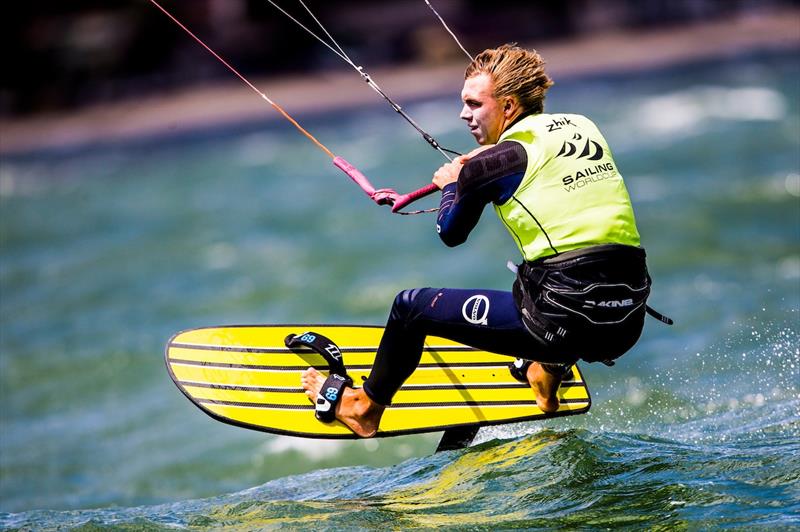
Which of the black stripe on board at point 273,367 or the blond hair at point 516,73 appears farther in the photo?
the black stripe on board at point 273,367

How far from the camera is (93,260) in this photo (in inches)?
758

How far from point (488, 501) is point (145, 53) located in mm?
33558

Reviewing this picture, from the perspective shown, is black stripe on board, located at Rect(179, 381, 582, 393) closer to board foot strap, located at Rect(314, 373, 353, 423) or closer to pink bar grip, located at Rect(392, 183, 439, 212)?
board foot strap, located at Rect(314, 373, 353, 423)

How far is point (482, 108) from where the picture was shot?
4672mm

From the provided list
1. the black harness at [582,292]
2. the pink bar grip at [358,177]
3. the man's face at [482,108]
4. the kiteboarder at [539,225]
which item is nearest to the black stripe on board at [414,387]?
the kiteboarder at [539,225]

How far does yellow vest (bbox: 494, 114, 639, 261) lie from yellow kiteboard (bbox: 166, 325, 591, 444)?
4.84 feet

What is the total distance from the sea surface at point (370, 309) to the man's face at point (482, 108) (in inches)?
61.7

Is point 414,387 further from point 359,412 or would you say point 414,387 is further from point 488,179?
point 488,179

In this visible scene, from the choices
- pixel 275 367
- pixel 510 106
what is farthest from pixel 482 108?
pixel 275 367

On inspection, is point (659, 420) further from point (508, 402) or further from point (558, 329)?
point (558, 329)

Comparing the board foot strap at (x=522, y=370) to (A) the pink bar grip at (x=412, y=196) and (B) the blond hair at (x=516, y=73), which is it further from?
(B) the blond hair at (x=516, y=73)

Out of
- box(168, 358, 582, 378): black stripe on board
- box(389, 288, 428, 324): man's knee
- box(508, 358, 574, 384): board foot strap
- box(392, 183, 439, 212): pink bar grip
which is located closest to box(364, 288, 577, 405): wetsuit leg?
box(389, 288, 428, 324): man's knee

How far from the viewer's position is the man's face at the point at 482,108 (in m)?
4.65

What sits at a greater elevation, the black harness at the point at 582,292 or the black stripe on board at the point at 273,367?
the black harness at the point at 582,292
